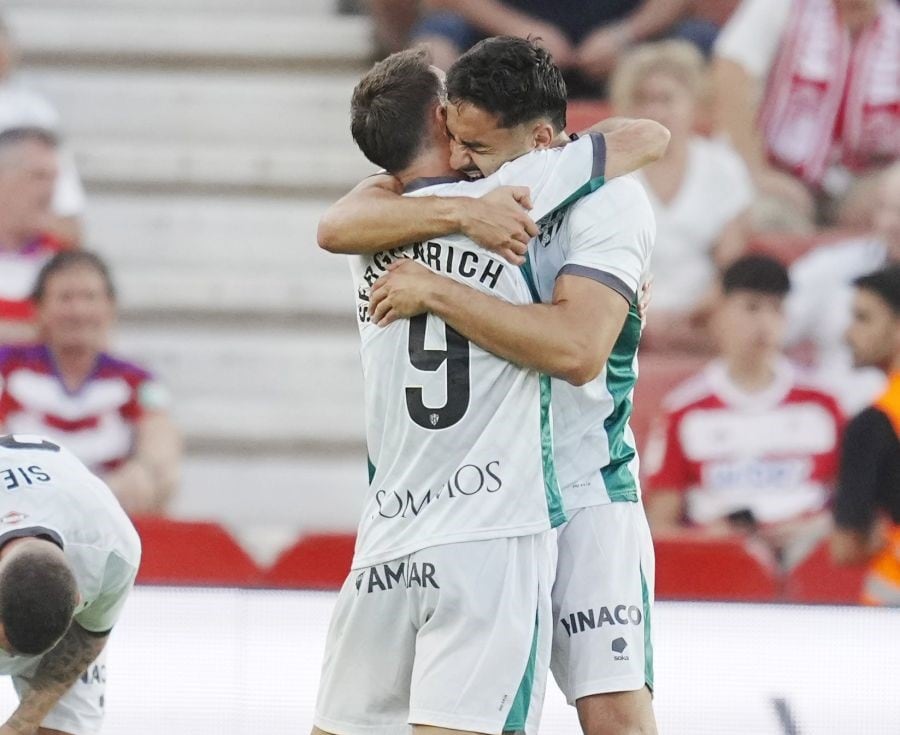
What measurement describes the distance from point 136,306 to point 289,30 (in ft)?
6.19

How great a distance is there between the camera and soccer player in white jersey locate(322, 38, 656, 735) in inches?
111

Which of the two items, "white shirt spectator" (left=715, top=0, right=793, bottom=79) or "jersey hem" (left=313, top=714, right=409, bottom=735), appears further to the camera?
→ "white shirt spectator" (left=715, top=0, right=793, bottom=79)

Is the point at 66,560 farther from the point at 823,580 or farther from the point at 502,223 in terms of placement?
the point at 823,580

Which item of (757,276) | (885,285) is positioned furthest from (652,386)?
(885,285)

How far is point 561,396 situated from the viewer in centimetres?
312

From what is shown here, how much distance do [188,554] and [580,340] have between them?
117 inches

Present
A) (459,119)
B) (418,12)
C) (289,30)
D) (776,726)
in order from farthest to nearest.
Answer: (289,30) < (418,12) < (776,726) < (459,119)

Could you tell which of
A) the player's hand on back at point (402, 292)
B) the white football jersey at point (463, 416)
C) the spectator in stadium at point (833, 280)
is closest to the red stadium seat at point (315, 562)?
the spectator in stadium at point (833, 280)

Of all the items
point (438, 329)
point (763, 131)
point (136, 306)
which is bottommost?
point (438, 329)

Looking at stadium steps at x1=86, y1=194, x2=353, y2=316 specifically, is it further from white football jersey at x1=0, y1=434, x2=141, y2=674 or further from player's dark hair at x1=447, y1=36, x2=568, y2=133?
player's dark hair at x1=447, y1=36, x2=568, y2=133

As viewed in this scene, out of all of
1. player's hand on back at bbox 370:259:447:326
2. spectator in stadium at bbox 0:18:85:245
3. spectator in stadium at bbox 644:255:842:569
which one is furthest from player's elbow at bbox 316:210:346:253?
spectator in stadium at bbox 0:18:85:245

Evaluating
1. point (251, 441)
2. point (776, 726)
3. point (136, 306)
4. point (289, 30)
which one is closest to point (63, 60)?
point (289, 30)

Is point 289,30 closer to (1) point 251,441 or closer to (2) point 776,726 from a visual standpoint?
(1) point 251,441

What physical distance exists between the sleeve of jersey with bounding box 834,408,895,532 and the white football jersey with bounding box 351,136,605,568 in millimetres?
2785
